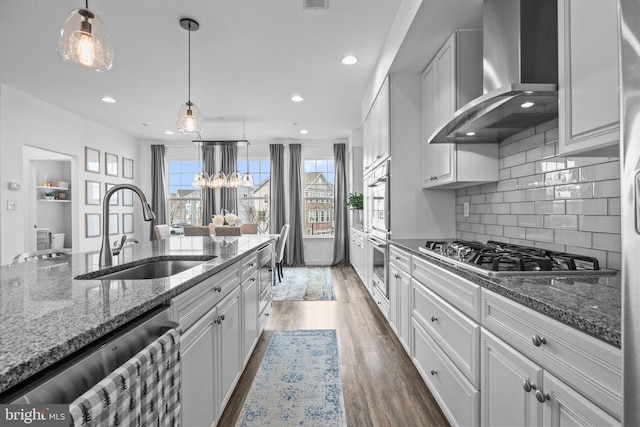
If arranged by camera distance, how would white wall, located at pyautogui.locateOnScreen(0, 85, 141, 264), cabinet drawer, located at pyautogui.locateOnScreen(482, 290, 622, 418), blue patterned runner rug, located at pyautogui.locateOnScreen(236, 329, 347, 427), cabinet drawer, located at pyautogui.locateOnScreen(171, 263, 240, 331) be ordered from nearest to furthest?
cabinet drawer, located at pyautogui.locateOnScreen(482, 290, 622, 418), cabinet drawer, located at pyautogui.locateOnScreen(171, 263, 240, 331), blue patterned runner rug, located at pyautogui.locateOnScreen(236, 329, 347, 427), white wall, located at pyautogui.locateOnScreen(0, 85, 141, 264)

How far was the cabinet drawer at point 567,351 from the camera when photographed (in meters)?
0.72

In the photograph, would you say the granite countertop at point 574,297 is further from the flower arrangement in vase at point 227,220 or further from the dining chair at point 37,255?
the flower arrangement in vase at point 227,220

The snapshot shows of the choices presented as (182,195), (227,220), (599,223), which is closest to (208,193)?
(182,195)

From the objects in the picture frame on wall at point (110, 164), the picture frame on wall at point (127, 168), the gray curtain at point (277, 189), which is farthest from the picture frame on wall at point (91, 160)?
the gray curtain at point (277, 189)

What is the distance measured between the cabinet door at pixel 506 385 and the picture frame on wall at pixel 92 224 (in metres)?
6.41

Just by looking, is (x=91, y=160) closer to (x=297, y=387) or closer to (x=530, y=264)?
(x=297, y=387)

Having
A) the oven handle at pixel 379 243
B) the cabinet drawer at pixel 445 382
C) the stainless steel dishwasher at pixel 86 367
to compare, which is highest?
the oven handle at pixel 379 243

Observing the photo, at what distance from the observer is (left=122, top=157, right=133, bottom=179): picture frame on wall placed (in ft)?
21.3

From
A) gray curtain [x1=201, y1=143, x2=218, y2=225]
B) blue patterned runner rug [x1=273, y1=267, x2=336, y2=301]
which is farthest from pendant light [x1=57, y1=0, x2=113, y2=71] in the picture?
gray curtain [x1=201, y1=143, x2=218, y2=225]

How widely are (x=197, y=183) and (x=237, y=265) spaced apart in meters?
3.71

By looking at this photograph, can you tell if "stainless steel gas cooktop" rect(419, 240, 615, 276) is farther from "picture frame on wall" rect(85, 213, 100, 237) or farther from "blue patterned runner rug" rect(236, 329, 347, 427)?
"picture frame on wall" rect(85, 213, 100, 237)

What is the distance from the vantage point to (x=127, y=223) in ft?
21.9

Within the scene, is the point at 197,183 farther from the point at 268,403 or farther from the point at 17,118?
the point at 268,403

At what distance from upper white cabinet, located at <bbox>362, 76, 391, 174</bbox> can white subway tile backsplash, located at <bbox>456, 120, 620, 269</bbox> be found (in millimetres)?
1002
